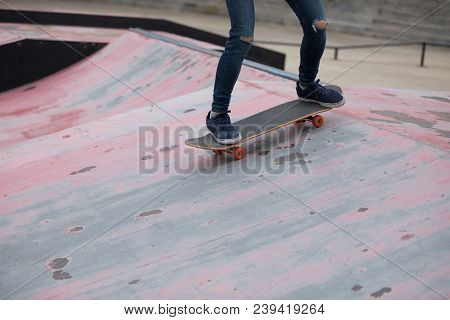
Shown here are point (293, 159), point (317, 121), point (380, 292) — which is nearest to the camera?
point (380, 292)

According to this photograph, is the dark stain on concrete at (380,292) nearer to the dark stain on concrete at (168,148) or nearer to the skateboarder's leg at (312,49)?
the skateboarder's leg at (312,49)

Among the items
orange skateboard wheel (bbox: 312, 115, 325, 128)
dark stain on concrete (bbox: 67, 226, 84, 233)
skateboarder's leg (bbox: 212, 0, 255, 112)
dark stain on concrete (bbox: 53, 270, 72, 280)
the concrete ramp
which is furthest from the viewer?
orange skateboard wheel (bbox: 312, 115, 325, 128)

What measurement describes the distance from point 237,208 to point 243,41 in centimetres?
76

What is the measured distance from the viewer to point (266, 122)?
9.61 ft

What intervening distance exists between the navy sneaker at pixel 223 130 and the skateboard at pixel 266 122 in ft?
0.08

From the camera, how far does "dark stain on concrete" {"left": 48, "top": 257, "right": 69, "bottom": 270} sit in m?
2.17

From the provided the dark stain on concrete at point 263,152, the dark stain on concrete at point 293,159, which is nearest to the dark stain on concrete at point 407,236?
the dark stain on concrete at point 293,159

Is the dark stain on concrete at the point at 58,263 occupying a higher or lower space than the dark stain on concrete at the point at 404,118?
lower

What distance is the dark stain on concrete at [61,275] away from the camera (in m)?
2.10

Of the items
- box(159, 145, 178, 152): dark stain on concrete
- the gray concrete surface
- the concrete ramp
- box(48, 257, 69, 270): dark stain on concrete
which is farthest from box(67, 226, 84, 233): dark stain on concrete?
the gray concrete surface

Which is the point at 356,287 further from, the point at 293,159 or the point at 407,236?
the point at 293,159

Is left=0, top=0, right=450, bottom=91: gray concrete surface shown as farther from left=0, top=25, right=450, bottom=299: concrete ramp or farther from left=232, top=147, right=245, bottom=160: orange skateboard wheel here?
left=232, top=147, right=245, bottom=160: orange skateboard wheel

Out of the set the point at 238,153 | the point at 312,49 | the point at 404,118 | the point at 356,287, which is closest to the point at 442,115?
the point at 404,118

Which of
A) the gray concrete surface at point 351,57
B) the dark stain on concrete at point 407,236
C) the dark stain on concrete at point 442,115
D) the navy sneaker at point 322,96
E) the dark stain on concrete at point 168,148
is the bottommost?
the gray concrete surface at point 351,57
